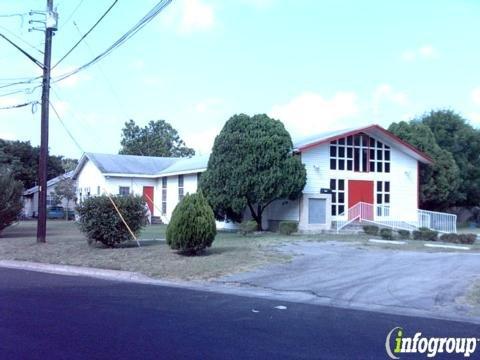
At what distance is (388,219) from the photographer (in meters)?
33.1

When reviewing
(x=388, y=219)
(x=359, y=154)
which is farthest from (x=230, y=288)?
(x=388, y=219)

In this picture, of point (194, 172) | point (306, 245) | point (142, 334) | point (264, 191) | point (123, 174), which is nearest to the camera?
point (142, 334)

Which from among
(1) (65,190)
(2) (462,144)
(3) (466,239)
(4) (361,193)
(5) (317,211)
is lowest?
(3) (466,239)

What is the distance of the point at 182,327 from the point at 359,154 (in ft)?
84.2

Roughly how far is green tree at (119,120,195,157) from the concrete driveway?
6061cm

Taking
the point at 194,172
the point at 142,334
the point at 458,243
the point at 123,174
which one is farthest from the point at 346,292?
the point at 123,174

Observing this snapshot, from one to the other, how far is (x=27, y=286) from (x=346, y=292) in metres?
7.23

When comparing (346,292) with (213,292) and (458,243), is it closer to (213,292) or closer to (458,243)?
(213,292)

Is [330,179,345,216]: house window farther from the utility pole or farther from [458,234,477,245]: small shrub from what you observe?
the utility pole

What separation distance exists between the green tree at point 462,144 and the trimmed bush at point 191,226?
2912cm

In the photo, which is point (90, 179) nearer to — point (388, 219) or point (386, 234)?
point (388, 219)

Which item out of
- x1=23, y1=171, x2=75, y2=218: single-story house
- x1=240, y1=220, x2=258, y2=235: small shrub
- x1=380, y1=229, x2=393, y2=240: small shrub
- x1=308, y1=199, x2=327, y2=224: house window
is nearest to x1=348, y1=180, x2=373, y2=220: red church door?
x1=308, y1=199, x2=327, y2=224: house window

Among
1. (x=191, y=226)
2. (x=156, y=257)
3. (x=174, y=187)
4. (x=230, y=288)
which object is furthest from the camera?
(x=174, y=187)

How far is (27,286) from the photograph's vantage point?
13.4 m
